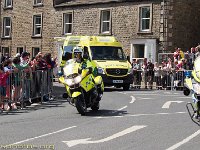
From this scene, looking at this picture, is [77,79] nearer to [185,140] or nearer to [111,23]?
[185,140]

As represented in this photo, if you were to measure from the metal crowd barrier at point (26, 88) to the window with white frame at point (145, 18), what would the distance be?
20.0 m

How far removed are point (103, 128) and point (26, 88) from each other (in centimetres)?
647

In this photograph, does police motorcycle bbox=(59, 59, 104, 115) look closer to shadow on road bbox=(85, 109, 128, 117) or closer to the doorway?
shadow on road bbox=(85, 109, 128, 117)

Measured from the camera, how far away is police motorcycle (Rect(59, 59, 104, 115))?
15.6 m

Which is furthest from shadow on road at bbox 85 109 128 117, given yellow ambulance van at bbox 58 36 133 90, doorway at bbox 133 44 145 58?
doorway at bbox 133 44 145 58

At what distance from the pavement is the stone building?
70.2 feet

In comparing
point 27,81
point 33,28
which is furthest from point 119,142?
point 33,28

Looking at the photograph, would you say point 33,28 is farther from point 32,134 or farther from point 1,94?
point 32,134

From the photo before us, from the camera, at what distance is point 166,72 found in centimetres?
3067

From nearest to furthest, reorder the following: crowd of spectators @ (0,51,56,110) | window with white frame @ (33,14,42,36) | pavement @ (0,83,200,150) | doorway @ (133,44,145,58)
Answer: pavement @ (0,83,200,150), crowd of spectators @ (0,51,56,110), doorway @ (133,44,145,58), window with white frame @ (33,14,42,36)

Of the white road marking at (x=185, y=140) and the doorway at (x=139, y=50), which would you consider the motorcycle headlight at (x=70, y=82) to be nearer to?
the white road marking at (x=185, y=140)

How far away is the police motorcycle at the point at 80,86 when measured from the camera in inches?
615

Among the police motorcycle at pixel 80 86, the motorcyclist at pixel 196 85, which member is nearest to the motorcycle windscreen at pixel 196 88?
the motorcyclist at pixel 196 85

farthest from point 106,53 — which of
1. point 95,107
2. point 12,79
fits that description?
point 95,107
